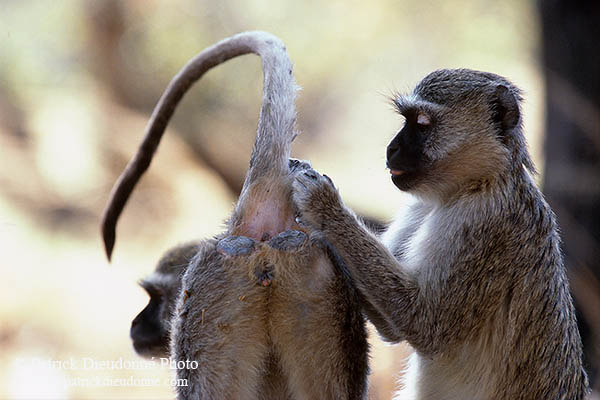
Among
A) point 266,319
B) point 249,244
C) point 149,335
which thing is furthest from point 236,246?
point 149,335

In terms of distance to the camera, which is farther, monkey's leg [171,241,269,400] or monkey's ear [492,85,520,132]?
monkey's ear [492,85,520,132]

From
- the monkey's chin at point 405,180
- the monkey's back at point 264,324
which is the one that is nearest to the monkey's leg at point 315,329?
the monkey's back at point 264,324

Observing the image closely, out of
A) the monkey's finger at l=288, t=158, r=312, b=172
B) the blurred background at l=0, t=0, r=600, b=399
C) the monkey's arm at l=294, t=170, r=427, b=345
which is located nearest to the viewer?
the monkey's arm at l=294, t=170, r=427, b=345

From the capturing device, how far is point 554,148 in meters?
7.91

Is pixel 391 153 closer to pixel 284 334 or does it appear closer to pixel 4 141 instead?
pixel 284 334

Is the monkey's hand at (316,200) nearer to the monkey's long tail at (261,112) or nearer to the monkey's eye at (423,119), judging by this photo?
the monkey's long tail at (261,112)

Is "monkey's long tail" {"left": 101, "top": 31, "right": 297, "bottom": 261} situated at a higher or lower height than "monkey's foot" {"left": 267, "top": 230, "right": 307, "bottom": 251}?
higher

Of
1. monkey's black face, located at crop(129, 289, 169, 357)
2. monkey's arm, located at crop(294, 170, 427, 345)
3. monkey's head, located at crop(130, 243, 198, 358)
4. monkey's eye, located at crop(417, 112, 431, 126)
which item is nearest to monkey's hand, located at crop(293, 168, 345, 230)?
monkey's arm, located at crop(294, 170, 427, 345)

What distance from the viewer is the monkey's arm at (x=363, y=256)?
3293 millimetres

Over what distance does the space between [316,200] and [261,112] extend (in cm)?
48

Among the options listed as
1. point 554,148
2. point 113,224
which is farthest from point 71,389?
point 554,148

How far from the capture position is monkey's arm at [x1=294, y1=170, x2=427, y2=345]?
329 cm

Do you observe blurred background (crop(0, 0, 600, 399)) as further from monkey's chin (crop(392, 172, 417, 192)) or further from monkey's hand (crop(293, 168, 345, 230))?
monkey's hand (crop(293, 168, 345, 230))

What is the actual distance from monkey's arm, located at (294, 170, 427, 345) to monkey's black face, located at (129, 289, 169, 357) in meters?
1.57
